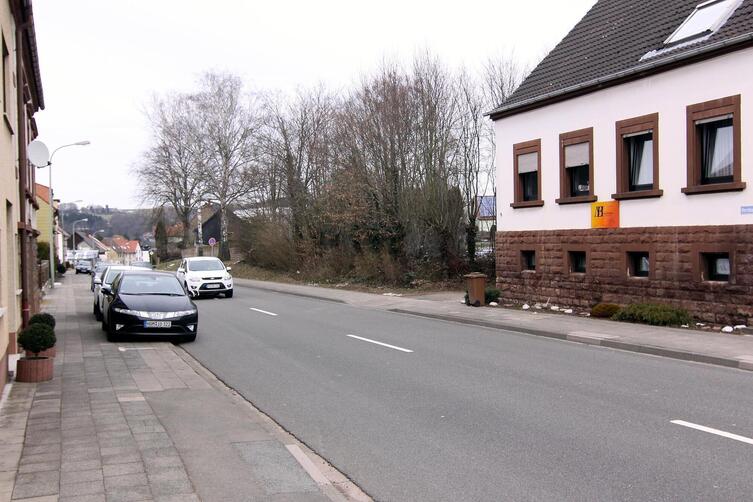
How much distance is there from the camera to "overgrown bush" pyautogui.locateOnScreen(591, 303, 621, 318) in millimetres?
16586

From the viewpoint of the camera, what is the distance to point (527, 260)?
20953mm

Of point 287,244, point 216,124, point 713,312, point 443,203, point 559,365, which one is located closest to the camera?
point 559,365

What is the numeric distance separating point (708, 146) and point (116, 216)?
126 m

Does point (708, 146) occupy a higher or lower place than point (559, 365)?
higher

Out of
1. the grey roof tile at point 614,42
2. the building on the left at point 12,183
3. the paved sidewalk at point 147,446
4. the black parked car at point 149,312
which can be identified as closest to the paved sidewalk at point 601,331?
the grey roof tile at point 614,42

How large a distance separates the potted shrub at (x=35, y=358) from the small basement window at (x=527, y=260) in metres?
14.5

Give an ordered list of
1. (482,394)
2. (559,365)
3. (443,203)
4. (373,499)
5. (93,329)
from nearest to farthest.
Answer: (373,499)
(482,394)
(559,365)
(93,329)
(443,203)

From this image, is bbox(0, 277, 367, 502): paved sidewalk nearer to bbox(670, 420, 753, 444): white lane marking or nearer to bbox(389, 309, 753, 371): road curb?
bbox(670, 420, 753, 444): white lane marking

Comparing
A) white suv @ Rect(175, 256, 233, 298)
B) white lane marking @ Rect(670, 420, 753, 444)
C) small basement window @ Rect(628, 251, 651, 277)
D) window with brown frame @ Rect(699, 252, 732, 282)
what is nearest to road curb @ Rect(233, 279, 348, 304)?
white suv @ Rect(175, 256, 233, 298)

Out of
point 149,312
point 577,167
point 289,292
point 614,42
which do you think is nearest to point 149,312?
point 149,312

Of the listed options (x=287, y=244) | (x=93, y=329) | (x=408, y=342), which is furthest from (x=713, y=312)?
(x=287, y=244)

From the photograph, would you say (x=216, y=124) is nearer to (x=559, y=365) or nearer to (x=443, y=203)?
(x=443, y=203)

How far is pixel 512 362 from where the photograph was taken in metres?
11.1

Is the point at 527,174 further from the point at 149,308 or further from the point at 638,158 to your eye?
the point at 149,308
